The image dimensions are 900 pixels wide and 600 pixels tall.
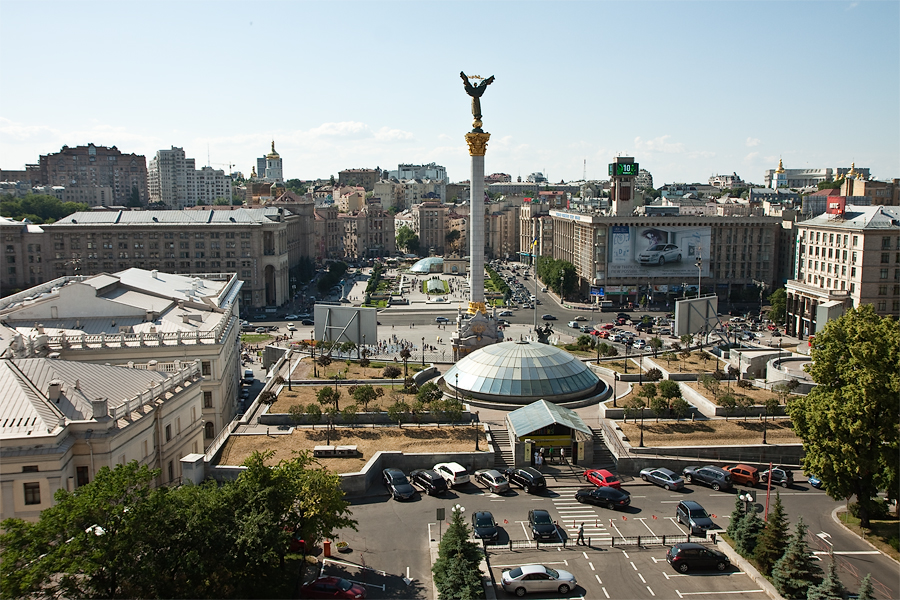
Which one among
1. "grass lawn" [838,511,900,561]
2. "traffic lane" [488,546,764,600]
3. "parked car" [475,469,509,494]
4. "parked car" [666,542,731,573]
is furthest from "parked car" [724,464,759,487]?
"parked car" [475,469,509,494]

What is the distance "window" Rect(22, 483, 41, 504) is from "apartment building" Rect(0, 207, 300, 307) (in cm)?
8766

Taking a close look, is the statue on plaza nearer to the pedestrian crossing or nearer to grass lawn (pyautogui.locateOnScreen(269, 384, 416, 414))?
grass lawn (pyautogui.locateOnScreen(269, 384, 416, 414))

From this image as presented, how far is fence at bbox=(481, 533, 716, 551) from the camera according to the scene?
31.6 metres

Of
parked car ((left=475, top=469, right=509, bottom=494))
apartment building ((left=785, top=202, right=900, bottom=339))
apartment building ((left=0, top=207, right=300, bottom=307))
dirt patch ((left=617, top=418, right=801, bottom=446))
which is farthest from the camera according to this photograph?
apartment building ((left=0, top=207, right=300, bottom=307))

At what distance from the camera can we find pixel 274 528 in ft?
83.1

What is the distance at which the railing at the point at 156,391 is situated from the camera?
33812mm

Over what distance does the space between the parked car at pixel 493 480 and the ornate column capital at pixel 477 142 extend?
135 ft

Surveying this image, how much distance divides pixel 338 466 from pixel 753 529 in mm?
20496

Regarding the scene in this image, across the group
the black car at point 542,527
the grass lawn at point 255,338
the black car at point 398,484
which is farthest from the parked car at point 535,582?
the grass lawn at point 255,338

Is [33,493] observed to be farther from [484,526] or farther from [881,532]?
[881,532]

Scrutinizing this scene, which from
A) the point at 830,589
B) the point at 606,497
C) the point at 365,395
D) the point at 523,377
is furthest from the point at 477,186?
the point at 830,589

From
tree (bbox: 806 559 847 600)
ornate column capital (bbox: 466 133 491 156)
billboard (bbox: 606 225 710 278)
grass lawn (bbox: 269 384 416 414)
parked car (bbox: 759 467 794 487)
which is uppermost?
ornate column capital (bbox: 466 133 491 156)

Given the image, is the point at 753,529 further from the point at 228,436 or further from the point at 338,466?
the point at 228,436

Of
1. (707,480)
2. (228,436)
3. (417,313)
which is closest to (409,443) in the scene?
(228,436)
